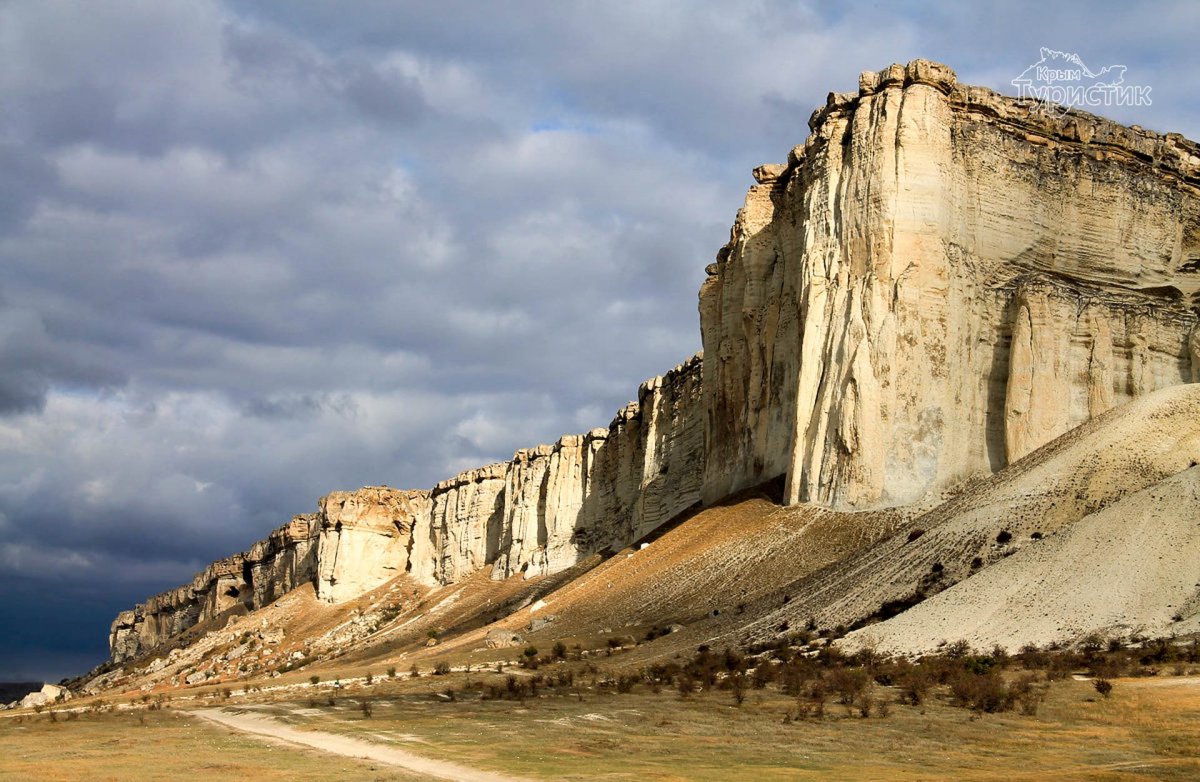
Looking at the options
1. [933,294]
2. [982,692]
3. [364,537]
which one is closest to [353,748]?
[982,692]

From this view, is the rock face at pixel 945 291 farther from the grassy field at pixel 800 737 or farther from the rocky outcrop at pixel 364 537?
the rocky outcrop at pixel 364 537

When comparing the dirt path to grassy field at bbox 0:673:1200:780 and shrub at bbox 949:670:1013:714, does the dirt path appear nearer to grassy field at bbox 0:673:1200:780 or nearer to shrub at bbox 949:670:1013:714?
grassy field at bbox 0:673:1200:780

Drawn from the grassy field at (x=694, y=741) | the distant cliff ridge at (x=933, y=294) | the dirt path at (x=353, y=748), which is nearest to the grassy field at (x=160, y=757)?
the grassy field at (x=694, y=741)

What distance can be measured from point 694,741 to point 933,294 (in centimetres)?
3349

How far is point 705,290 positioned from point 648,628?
28882 millimetres

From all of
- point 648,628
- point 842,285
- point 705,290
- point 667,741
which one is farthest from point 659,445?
Answer: point 667,741

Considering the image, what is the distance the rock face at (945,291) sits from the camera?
49469 mm

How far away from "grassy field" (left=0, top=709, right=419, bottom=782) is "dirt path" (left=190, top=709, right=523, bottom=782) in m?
0.45

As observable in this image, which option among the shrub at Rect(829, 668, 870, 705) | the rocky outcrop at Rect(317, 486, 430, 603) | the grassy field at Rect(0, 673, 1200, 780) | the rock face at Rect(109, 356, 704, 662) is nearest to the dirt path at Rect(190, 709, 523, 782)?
the grassy field at Rect(0, 673, 1200, 780)

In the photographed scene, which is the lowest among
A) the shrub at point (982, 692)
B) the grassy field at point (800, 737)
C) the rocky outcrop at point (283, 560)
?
the grassy field at point (800, 737)

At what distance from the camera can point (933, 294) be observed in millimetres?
50750

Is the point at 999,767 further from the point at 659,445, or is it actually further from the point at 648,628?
the point at 659,445

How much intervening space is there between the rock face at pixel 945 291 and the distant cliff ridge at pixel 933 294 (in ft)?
0.29

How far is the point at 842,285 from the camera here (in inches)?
2028
